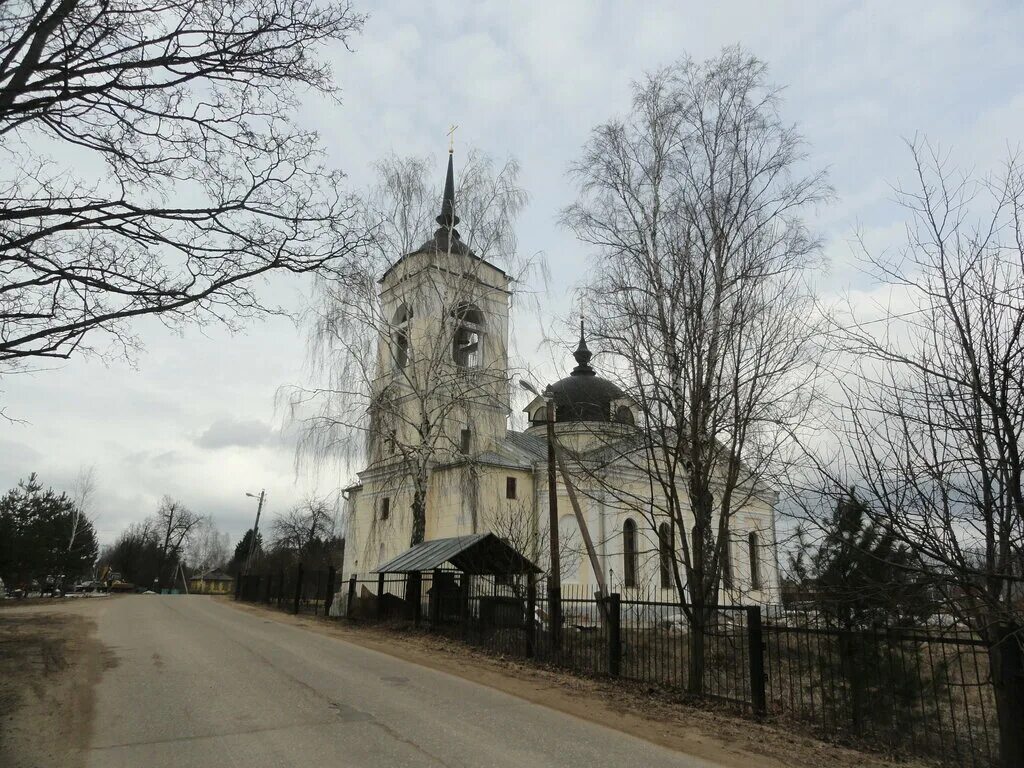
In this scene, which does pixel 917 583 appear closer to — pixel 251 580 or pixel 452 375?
pixel 452 375

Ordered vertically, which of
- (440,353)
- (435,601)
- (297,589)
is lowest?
(297,589)

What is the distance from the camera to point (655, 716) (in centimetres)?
770

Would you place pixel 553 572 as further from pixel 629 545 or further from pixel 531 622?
pixel 629 545

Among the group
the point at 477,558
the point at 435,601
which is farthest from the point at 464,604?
the point at 435,601

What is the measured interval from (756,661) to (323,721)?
489 centimetres

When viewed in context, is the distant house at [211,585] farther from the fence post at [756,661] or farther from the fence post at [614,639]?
the fence post at [756,661]

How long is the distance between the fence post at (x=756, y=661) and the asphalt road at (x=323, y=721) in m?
2.03

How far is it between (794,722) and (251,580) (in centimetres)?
3088

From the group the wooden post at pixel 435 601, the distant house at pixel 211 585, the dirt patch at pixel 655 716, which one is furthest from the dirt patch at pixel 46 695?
the distant house at pixel 211 585

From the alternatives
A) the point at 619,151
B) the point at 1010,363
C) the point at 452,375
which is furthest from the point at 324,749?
the point at 452,375

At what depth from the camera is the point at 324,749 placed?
557 cm

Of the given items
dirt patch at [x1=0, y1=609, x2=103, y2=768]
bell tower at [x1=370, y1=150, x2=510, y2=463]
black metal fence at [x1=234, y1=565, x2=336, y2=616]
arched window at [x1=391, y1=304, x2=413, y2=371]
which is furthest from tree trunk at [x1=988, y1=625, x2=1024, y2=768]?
black metal fence at [x1=234, y1=565, x2=336, y2=616]

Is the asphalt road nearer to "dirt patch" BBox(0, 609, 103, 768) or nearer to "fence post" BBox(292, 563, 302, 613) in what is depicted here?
"dirt patch" BBox(0, 609, 103, 768)

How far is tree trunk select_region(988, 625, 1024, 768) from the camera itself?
5570 mm
